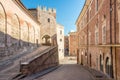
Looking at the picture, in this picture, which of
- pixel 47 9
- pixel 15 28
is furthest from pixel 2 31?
pixel 47 9

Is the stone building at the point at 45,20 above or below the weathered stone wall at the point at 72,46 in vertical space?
above

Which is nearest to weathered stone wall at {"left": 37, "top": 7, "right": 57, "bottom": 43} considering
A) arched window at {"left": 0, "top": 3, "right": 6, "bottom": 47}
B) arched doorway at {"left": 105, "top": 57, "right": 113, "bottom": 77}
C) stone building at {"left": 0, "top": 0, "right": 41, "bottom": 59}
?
stone building at {"left": 0, "top": 0, "right": 41, "bottom": 59}

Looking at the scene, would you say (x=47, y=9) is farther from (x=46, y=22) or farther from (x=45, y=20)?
(x=46, y=22)

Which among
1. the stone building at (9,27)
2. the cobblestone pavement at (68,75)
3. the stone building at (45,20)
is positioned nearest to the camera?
the cobblestone pavement at (68,75)

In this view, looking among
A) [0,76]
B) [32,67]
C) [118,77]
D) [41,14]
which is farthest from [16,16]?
[41,14]

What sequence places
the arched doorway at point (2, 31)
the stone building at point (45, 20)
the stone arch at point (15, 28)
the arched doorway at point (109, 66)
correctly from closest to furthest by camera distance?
the arched doorway at point (109, 66)
the arched doorway at point (2, 31)
the stone arch at point (15, 28)
the stone building at point (45, 20)

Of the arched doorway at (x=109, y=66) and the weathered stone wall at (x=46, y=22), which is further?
the weathered stone wall at (x=46, y=22)

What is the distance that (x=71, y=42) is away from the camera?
5225 cm

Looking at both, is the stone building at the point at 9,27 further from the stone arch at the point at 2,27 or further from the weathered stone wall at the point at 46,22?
the weathered stone wall at the point at 46,22

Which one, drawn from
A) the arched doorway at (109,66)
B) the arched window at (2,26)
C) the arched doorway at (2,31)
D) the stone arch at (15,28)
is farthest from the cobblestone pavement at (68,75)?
the stone arch at (15,28)

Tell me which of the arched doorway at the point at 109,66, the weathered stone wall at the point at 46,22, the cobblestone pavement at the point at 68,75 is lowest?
the cobblestone pavement at the point at 68,75

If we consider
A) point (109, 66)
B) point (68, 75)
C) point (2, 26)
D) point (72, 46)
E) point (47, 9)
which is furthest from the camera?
point (72, 46)

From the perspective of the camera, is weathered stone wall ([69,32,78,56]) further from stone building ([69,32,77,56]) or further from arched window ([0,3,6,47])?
arched window ([0,3,6,47])

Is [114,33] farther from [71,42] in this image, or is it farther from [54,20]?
[71,42]
